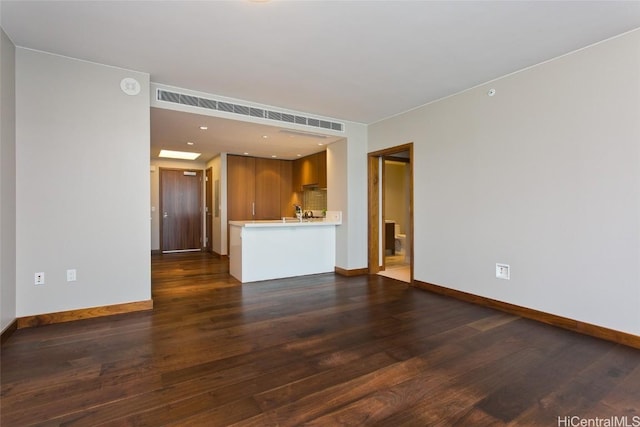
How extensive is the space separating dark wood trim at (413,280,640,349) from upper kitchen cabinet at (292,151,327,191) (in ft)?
11.0

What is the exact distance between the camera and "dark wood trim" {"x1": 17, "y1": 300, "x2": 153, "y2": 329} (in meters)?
2.92

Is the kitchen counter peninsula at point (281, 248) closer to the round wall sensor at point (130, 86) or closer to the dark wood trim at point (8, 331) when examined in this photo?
the round wall sensor at point (130, 86)

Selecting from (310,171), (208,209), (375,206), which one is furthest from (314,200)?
(208,209)

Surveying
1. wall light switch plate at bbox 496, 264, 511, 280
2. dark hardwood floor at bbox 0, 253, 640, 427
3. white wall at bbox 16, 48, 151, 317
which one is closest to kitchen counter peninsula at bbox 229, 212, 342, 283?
dark hardwood floor at bbox 0, 253, 640, 427

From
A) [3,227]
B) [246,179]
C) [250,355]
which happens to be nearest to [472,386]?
[250,355]

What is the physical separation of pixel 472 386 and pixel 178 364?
202 cm

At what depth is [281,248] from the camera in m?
5.05

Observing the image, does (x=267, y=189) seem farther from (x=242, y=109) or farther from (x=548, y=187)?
(x=548, y=187)

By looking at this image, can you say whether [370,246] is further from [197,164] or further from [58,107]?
[197,164]

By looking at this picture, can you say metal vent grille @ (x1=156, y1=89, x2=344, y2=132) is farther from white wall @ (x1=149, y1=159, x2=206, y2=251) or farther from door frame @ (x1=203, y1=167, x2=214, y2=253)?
white wall @ (x1=149, y1=159, x2=206, y2=251)

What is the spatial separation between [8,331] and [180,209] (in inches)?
227

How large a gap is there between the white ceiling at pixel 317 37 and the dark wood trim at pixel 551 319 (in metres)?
2.53

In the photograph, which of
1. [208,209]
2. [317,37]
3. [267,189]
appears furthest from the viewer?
[208,209]

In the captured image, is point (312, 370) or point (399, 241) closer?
point (312, 370)
